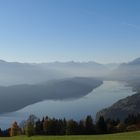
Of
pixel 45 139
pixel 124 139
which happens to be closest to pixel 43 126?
pixel 45 139

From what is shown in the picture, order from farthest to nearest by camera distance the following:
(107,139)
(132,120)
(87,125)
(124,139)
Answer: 1. (132,120)
2. (87,125)
3. (107,139)
4. (124,139)

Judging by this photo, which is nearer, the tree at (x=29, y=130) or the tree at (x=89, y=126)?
the tree at (x=29, y=130)

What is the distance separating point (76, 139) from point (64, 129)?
64674 mm

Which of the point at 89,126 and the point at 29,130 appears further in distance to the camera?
the point at 89,126

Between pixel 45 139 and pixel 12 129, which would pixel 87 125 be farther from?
pixel 45 139

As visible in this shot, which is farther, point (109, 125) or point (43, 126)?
point (109, 125)

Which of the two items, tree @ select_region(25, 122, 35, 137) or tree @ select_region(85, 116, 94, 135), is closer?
tree @ select_region(25, 122, 35, 137)

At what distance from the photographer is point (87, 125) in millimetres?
135875

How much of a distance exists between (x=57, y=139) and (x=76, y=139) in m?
3.03

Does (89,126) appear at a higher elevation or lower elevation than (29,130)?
higher

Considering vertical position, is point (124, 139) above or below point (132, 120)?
below

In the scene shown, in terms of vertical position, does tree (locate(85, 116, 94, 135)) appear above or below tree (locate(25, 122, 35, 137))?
above

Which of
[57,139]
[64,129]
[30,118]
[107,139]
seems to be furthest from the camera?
[64,129]

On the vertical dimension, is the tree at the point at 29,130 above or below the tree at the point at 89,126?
below
